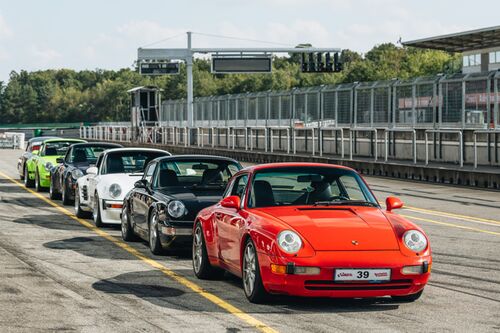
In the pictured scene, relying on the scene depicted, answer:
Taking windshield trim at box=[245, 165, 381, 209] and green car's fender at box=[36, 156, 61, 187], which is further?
green car's fender at box=[36, 156, 61, 187]

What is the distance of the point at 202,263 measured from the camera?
38.3 ft

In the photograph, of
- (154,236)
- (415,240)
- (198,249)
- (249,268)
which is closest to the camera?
(415,240)

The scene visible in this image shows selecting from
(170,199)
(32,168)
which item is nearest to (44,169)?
(32,168)

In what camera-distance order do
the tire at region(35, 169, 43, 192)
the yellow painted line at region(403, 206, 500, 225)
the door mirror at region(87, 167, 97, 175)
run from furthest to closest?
the tire at region(35, 169, 43, 192) → the yellow painted line at region(403, 206, 500, 225) → the door mirror at region(87, 167, 97, 175)

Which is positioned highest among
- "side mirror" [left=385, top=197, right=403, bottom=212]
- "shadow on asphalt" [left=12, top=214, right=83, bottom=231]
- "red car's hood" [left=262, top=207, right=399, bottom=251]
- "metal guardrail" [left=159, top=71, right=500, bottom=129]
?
"metal guardrail" [left=159, top=71, right=500, bottom=129]

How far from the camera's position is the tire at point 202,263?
11.6 metres

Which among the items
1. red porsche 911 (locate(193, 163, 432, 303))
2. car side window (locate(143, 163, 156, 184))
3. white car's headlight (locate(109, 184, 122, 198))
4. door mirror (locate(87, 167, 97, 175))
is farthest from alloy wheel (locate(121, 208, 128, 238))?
red porsche 911 (locate(193, 163, 432, 303))

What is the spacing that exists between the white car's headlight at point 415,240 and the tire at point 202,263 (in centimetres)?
248

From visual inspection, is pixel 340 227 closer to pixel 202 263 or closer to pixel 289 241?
pixel 289 241

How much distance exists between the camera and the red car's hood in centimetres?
968

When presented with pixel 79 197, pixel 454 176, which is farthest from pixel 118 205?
pixel 454 176

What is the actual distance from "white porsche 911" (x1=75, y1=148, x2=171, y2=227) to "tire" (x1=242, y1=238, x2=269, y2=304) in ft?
24.7

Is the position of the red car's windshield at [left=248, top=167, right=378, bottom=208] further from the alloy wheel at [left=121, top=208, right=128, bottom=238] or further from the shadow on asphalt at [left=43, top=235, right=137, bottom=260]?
the alloy wheel at [left=121, top=208, right=128, bottom=238]

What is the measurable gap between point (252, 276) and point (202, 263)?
1719 mm
